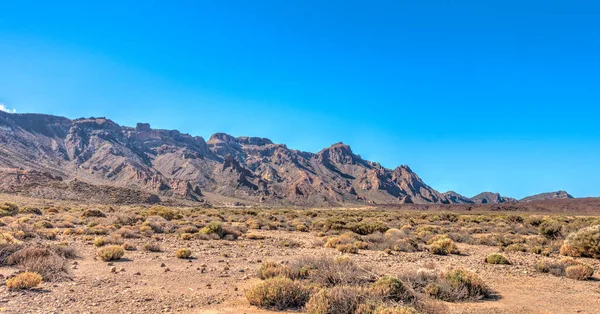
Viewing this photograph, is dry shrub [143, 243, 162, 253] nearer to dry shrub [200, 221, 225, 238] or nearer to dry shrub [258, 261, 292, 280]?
dry shrub [200, 221, 225, 238]

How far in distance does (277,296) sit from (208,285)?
2.75m

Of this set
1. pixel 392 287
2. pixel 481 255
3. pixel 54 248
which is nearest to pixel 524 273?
pixel 481 255

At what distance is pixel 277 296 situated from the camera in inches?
316

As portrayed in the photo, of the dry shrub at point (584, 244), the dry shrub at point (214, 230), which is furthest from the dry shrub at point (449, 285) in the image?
the dry shrub at point (214, 230)

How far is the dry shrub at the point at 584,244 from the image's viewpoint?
1577cm

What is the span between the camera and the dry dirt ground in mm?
7844

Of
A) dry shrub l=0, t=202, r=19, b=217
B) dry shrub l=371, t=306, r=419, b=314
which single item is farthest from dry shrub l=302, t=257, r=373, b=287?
dry shrub l=0, t=202, r=19, b=217

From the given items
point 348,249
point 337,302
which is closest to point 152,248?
point 348,249

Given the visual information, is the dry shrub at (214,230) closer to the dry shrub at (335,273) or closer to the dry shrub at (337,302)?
the dry shrub at (335,273)

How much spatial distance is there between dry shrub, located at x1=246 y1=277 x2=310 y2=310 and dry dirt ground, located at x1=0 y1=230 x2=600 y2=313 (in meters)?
0.23

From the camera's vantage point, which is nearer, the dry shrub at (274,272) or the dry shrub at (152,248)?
the dry shrub at (274,272)

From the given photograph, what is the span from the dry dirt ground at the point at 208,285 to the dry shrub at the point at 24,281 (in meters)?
0.16

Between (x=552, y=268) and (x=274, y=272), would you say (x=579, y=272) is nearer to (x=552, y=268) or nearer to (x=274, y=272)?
(x=552, y=268)

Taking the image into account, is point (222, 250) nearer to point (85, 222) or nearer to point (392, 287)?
point (392, 287)
